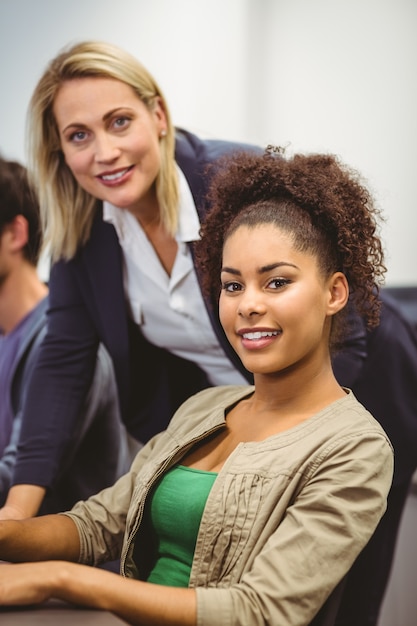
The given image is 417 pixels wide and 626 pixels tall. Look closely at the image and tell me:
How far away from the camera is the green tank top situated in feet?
4.54

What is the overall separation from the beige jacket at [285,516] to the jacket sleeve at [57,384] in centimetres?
66

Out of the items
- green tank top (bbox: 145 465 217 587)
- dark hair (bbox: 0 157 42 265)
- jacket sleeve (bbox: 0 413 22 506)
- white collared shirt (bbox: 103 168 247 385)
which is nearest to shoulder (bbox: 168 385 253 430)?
green tank top (bbox: 145 465 217 587)

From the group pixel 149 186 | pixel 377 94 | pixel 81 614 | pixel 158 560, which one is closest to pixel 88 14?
pixel 149 186

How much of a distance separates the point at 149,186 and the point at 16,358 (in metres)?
0.74

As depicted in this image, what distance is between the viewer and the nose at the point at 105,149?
1.97 m

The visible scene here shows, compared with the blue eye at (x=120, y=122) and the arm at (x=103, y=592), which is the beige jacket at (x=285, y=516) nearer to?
the arm at (x=103, y=592)

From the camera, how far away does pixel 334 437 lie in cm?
129

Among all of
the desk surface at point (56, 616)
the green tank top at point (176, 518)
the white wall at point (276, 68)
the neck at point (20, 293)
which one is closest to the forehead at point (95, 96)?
the white wall at point (276, 68)

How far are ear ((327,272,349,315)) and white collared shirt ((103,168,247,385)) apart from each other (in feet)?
2.17

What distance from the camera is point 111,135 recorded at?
2.00m

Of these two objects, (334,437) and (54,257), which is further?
(54,257)

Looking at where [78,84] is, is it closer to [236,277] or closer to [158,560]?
[236,277]

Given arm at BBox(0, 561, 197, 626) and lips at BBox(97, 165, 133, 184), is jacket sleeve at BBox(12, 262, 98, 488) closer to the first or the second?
lips at BBox(97, 165, 133, 184)

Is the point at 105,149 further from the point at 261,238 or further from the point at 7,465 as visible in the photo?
the point at 7,465
